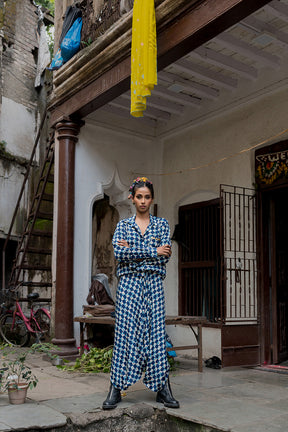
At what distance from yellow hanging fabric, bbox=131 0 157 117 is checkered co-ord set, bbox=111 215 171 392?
1710 mm

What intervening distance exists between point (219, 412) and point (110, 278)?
17.1 feet

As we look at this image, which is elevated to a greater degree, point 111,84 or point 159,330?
point 111,84

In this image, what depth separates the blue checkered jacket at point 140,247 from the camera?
409 centimetres

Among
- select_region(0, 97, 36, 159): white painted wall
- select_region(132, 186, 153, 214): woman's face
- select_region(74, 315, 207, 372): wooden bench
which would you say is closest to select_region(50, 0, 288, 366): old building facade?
select_region(74, 315, 207, 372): wooden bench

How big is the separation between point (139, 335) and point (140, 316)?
17 centimetres

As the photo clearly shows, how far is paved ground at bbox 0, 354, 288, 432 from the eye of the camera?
11.8 ft

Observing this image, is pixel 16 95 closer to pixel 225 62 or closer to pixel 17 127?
pixel 17 127

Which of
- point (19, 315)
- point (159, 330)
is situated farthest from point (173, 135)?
point (159, 330)

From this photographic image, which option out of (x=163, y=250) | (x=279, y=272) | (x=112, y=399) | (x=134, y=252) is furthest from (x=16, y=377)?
(x=279, y=272)

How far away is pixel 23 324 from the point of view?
8305 mm

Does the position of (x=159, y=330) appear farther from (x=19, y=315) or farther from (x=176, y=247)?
(x=19, y=315)

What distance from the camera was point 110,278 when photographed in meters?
8.98

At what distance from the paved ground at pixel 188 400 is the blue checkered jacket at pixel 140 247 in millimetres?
1189

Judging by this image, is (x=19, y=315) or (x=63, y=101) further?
(x=19, y=315)
